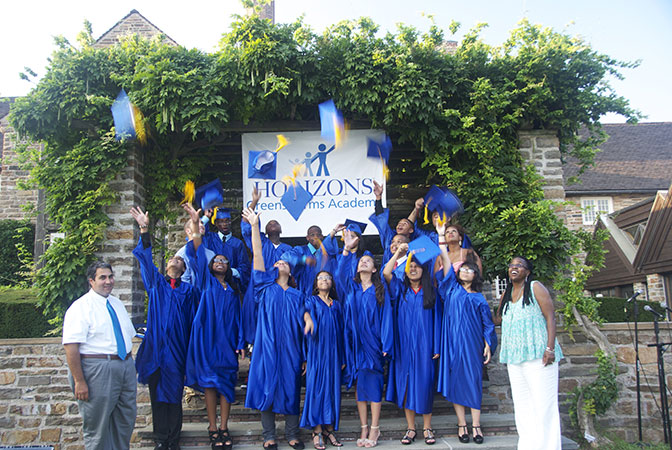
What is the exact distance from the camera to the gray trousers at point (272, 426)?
4480 mm

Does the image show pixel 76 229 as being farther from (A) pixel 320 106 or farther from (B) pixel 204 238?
(A) pixel 320 106

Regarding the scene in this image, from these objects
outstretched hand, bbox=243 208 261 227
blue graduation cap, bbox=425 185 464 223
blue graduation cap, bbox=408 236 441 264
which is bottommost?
blue graduation cap, bbox=408 236 441 264

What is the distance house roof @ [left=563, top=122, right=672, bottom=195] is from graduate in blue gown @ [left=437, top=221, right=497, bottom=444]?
1562 cm

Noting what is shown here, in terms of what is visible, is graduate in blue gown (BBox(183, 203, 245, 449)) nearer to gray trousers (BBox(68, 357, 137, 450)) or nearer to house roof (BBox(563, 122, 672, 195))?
gray trousers (BBox(68, 357, 137, 450))

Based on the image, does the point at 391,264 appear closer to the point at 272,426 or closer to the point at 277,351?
the point at 277,351

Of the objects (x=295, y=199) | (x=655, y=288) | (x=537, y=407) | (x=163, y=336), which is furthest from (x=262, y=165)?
(x=655, y=288)

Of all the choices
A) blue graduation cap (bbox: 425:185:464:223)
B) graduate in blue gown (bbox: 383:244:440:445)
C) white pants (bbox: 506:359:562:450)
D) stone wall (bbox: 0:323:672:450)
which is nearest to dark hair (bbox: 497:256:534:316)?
white pants (bbox: 506:359:562:450)

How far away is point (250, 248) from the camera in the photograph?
17.8 ft

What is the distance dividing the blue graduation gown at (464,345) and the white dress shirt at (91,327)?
283 centimetres

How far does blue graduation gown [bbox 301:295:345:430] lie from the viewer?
4.42 m

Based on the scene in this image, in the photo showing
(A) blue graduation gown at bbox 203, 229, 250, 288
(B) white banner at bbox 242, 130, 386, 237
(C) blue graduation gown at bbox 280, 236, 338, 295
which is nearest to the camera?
(C) blue graduation gown at bbox 280, 236, 338, 295

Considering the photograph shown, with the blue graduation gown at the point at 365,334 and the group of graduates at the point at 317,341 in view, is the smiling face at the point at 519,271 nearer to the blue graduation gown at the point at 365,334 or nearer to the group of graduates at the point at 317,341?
the group of graduates at the point at 317,341

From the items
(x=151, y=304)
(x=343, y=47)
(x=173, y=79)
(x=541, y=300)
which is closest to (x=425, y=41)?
(x=343, y=47)

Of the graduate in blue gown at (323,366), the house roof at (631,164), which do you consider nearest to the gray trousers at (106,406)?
the graduate in blue gown at (323,366)
